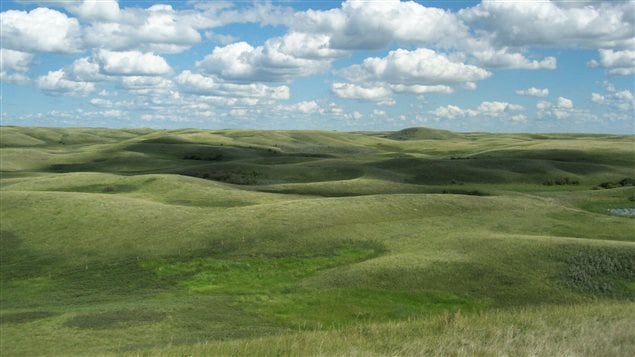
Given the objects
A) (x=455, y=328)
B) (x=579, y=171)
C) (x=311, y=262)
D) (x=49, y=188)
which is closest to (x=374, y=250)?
(x=311, y=262)

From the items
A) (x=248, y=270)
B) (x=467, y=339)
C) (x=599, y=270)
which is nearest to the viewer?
(x=467, y=339)

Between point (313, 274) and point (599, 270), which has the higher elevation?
point (599, 270)

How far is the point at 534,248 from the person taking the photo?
45.4m

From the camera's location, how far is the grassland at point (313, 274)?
647 inches

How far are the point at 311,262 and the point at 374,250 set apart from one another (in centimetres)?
587

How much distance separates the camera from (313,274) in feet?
149

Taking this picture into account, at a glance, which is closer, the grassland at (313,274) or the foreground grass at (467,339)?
the foreground grass at (467,339)

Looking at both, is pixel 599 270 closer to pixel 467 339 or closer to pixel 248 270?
pixel 248 270

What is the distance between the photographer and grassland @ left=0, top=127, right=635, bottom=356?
647 inches

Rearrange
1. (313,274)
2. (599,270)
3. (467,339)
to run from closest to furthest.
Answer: (467,339) → (599,270) → (313,274)

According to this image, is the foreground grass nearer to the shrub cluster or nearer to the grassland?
the grassland

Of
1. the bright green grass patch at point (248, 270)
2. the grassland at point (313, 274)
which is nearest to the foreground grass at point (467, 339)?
the grassland at point (313, 274)

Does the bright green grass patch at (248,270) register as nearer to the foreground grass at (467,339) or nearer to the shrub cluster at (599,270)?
the shrub cluster at (599,270)

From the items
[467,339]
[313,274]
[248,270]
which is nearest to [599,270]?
[313,274]
